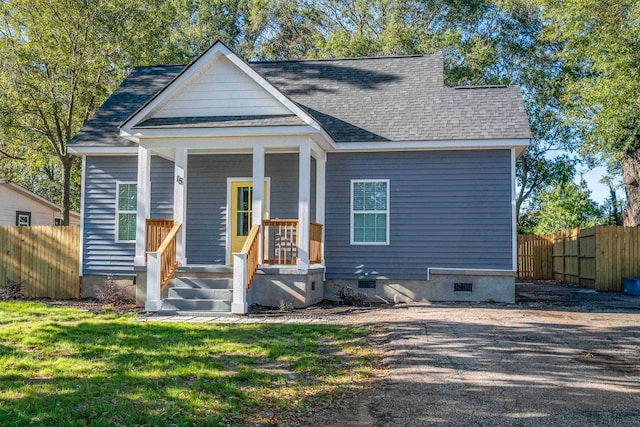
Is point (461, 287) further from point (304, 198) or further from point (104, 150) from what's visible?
point (104, 150)

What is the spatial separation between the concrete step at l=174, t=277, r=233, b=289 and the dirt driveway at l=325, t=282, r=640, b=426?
2.90m

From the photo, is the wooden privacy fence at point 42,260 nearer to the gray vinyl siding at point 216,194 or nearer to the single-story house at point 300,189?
the single-story house at point 300,189

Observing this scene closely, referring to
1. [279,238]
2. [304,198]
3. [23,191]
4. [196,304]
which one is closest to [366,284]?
[279,238]

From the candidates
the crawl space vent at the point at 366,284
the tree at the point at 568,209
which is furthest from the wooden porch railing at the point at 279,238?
the tree at the point at 568,209

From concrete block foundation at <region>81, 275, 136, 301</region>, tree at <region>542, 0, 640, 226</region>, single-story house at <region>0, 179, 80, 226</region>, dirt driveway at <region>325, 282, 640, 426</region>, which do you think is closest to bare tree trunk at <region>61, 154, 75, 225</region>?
single-story house at <region>0, 179, 80, 226</region>

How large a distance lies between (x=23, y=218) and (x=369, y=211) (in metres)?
19.9

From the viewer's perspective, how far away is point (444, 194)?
13.5 metres

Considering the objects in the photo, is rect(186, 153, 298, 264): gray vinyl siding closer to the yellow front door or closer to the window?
the yellow front door

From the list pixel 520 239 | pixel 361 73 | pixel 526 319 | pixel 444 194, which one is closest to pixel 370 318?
pixel 526 319

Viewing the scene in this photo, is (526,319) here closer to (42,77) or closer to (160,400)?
(160,400)

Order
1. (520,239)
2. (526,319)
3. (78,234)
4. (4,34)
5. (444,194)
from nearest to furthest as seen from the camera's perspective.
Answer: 1. (526,319)
2. (444,194)
3. (78,234)
4. (4,34)
5. (520,239)

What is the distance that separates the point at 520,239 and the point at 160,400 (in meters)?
21.1

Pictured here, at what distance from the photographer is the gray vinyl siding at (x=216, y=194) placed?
46.1 feet

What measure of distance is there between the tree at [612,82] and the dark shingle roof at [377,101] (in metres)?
6.79
